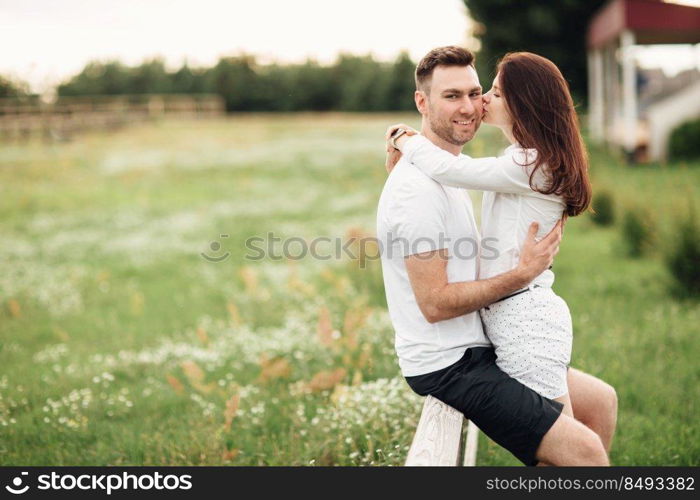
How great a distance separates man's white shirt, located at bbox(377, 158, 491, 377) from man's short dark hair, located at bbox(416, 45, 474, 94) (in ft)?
1.49

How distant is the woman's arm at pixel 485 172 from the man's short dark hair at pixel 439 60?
47 centimetres

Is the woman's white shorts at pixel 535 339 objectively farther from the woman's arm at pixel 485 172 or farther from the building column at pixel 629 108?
the building column at pixel 629 108

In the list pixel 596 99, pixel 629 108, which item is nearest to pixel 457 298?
pixel 629 108

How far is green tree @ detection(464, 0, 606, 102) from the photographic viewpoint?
1160 inches

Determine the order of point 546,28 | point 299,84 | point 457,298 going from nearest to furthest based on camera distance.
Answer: point 457,298, point 546,28, point 299,84

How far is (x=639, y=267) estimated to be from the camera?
30.4ft

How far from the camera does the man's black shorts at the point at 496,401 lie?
2936 mm

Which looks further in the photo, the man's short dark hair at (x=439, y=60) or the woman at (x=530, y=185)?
the man's short dark hair at (x=439, y=60)

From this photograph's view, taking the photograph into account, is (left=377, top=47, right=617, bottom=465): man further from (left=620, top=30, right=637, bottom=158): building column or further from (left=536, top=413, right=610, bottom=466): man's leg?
(left=620, top=30, right=637, bottom=158): building column

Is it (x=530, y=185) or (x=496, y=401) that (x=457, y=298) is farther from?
(x=530, y=185)

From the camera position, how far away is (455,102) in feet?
10.9

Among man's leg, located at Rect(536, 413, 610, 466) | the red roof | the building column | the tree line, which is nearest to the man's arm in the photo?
man's leg, located at Rect(536, 413, 610, 466)

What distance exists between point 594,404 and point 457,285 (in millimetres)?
982

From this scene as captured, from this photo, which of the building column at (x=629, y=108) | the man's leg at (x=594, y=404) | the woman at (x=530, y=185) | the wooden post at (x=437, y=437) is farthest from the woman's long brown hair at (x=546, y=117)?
the building column at (x=629, y=108)
